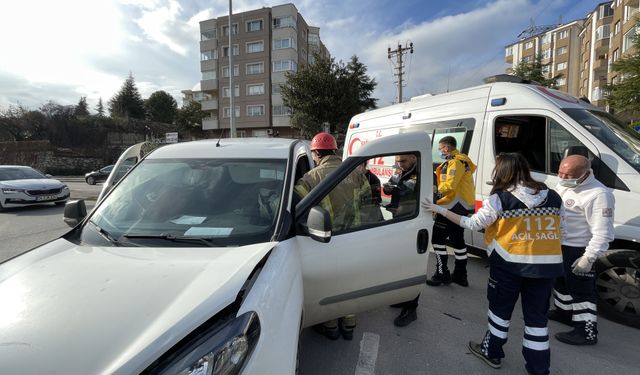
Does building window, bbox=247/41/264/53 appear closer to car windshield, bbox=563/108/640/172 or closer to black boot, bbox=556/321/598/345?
car windshield, bbox=563/108/640/172

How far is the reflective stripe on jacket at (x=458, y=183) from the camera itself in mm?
3998

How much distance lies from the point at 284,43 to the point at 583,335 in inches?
1570

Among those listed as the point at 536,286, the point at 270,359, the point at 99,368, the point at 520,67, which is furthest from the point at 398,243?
the point at 520,67

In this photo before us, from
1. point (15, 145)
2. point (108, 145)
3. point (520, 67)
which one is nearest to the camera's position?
point (520, 67)

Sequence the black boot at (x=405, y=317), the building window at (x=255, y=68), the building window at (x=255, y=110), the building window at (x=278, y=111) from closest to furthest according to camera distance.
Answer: the black boot at (x=405, y=317), the building window at (x=278, y=111), the building window at (x=255, y=68), the building window at (x=255, y=110)

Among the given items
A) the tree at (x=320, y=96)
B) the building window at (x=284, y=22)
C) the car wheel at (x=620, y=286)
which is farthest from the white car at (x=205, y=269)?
the building window at (x=284, y=22)

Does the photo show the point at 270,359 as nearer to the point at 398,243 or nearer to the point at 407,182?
the point at 398,243

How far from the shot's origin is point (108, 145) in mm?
38938

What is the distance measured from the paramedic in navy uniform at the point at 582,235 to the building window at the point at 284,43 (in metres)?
38.9

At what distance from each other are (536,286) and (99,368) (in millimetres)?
2687

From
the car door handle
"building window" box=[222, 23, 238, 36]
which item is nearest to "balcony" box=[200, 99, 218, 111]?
"building window" box=[222, 23, 238, 36]

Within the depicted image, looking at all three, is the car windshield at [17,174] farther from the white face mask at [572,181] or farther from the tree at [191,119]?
the tree at [191,119]

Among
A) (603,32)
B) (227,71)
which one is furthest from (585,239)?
(603,32)

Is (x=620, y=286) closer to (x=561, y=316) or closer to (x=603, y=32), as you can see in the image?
(x=561, y=316)
